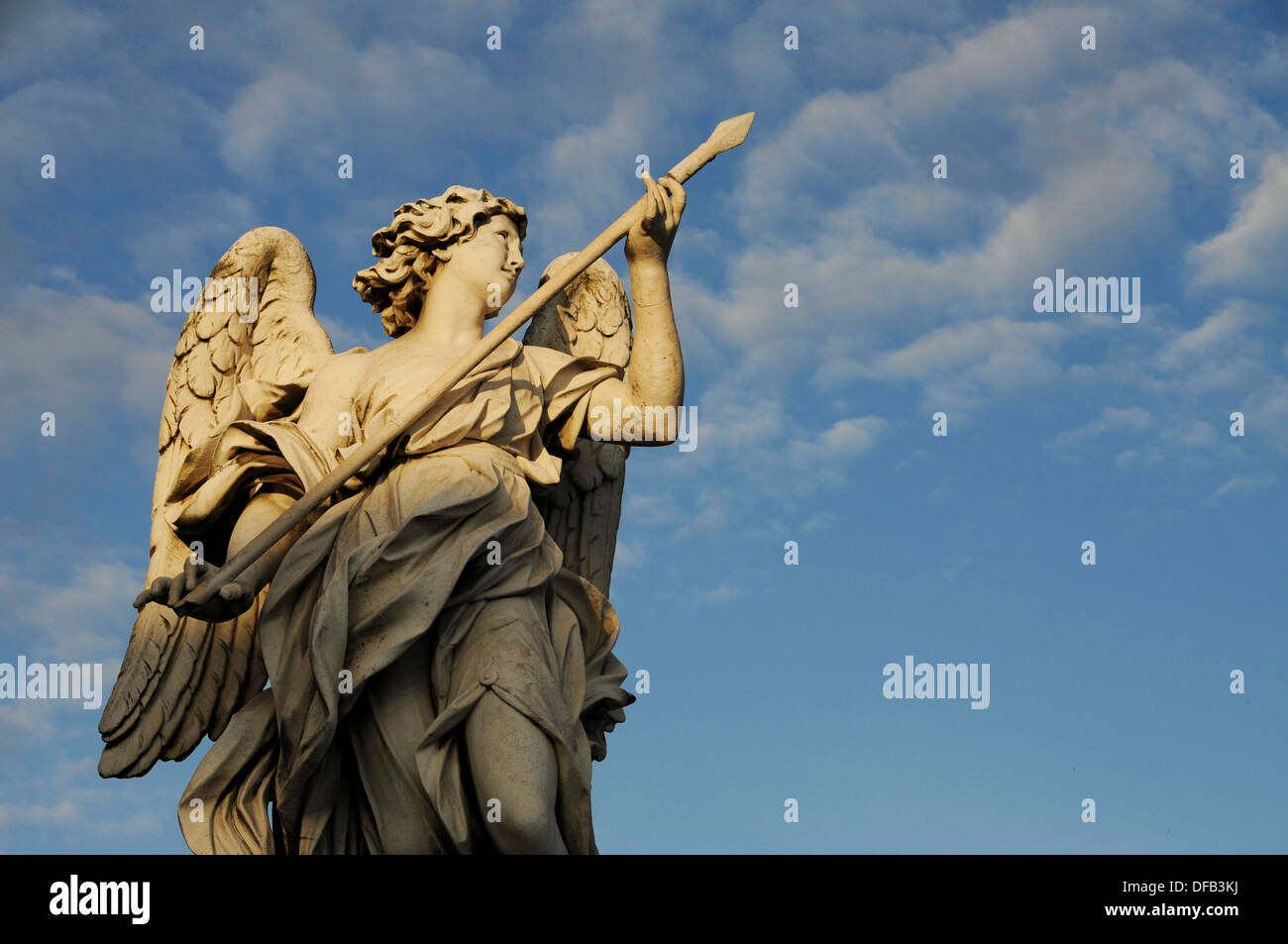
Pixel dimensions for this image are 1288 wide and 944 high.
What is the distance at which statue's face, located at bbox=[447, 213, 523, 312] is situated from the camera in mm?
9289

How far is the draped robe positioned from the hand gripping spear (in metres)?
0.18

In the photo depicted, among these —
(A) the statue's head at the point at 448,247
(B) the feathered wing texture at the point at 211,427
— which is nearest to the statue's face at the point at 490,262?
(A) the statue's head at the point at 448,247

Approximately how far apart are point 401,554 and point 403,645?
450 millimetres

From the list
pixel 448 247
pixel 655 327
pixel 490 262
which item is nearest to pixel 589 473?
pixel 655 327

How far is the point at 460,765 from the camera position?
7883 mm

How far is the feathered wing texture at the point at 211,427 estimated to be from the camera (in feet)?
28.3

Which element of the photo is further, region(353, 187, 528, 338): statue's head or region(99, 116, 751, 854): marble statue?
region(353, 187, 528, 338): statue's head

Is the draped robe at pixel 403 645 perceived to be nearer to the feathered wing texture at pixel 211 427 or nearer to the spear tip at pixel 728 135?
the feathered wing texture at pixel 211 427

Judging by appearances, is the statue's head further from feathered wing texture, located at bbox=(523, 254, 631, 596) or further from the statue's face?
feathered wing texture, located at bbox=(523, 254, 631, 596)

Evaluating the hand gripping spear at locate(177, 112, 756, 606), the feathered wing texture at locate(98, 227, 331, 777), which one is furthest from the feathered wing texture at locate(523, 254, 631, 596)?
the feathered wing texture at locate(98, 227, 331, 777)

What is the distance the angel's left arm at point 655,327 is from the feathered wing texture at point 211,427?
187 centimetres

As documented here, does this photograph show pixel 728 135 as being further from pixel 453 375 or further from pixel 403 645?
pixel 403 645
